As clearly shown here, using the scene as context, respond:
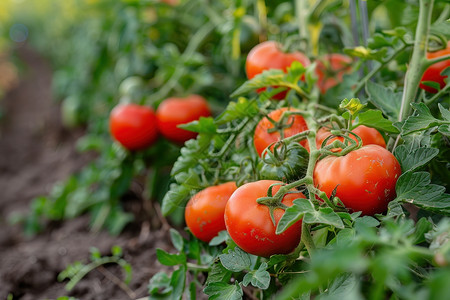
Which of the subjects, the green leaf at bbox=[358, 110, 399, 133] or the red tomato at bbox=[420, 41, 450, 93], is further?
the red tomato at bbox=[420, 41, 450, 93]

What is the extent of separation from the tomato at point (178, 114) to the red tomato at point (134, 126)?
0.15 feet

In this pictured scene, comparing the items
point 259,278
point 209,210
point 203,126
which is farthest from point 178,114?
point 259,278

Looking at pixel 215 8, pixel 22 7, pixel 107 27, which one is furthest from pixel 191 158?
pixel 22 7

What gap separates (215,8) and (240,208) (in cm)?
145

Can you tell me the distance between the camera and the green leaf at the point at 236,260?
2.71ft

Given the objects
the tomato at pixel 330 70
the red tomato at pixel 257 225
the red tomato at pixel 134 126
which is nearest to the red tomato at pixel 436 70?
the tomato at pixel 330 70

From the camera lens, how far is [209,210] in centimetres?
99

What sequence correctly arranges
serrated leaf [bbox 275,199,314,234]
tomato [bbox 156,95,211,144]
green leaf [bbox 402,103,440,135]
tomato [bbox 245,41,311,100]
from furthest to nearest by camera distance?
tomato [bbox 156,95,211,144]
tomato [bbox 245,41,311,100]
green leaf [bbox 402,103,440,135]
serrated leaf [bbox 275,199,314,234]

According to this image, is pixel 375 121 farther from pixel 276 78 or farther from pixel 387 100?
pixel 276 78

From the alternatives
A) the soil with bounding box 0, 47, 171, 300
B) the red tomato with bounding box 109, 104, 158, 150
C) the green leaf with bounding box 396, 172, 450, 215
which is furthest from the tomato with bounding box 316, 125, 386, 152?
the red tomato with bounding box 109, 104, 158, 150

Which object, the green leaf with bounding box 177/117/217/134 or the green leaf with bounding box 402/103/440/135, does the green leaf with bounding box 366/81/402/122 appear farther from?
the green leaf with bounding box 177/117/217/134

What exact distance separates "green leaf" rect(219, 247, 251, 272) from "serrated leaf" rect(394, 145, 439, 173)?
0.32 m

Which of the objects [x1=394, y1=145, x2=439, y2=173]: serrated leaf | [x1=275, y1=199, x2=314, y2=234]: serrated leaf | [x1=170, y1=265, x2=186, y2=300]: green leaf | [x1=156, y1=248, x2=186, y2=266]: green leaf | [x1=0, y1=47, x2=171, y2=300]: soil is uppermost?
[x1=275, y1=199, x2=314, y2=234]: serrated leaf

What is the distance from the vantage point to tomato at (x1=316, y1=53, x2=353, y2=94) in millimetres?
1347
